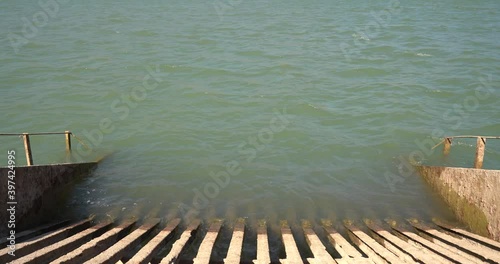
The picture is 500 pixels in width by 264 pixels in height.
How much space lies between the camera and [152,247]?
7.98 metres

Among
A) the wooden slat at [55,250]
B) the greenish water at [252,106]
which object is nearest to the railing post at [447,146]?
the greenish water at [252,106]

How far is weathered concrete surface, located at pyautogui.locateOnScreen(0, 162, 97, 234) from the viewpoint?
27.9 ft

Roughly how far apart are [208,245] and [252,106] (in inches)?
403

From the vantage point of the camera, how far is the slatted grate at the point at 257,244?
7548 millimetres

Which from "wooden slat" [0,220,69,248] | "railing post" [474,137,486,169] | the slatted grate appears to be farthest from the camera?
"railing post" [474,137,486,169]

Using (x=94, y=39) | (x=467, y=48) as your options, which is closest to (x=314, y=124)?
(x=467, y=48)

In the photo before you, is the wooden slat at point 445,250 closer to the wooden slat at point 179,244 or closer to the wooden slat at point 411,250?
the wooden slat at point 411,250

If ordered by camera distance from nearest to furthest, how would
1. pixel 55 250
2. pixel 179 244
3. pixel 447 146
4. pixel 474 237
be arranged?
pixel 55 250
pixel 179 244
pixel 474 237
pixel 447 146

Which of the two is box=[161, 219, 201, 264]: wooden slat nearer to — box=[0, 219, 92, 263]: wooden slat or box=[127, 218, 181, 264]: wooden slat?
box=[127, 218, 181, 264]: wooden slat

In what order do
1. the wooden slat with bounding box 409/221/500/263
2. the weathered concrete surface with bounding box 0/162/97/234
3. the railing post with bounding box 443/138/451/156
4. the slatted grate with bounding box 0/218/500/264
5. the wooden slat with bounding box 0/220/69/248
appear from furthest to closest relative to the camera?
the railing post with bounding box 443/138/451/156, the weathered concrete surface with bounding box 0/162/97/234, the wooden slat with bounding box 0/220/69/248, the wooden slat with bounding box 409/221/500/263, the slatted grate with bounding box 0/218/500/264

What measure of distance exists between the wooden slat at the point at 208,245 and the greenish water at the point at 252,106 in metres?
1.28

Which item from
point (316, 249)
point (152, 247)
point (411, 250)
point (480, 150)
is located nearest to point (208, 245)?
point (152, 247)

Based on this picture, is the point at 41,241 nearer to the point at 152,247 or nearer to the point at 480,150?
the point at 152,247

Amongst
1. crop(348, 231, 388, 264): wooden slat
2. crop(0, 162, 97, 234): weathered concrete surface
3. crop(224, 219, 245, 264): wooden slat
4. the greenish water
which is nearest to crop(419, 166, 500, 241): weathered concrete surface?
the greenish water
